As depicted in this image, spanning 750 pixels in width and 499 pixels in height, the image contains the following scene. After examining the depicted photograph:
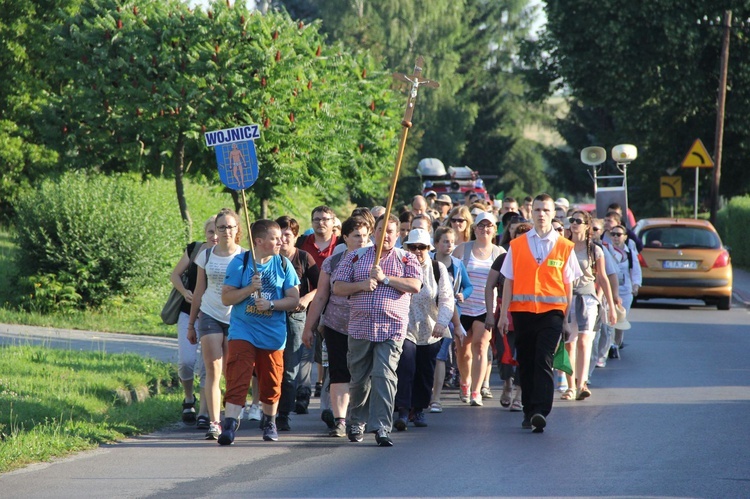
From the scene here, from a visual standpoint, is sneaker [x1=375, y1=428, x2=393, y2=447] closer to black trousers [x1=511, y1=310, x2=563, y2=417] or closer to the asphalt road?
the asphalt road

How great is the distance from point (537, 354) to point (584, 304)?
7.61 ft

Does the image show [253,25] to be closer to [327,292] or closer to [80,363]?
[80,363]

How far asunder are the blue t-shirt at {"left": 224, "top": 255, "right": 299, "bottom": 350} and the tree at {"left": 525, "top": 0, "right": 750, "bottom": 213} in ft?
103

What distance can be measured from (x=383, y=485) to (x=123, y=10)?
14.7 metres

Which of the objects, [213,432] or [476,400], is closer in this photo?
[213,432]

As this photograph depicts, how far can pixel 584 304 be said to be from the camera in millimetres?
12188

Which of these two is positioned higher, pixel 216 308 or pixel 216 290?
pixel 216 290

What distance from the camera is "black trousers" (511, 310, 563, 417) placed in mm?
9930

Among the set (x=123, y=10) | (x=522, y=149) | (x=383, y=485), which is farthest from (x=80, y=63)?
(x=522, y=149)

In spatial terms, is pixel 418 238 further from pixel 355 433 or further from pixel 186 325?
pixel 186 325

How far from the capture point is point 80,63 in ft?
66.3

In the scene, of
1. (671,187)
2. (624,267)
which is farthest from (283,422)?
(671,187)

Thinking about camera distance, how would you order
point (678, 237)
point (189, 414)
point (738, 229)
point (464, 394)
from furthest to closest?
point (738, 229) → point (678, 237) → point (464, 394) → point (189, 414)

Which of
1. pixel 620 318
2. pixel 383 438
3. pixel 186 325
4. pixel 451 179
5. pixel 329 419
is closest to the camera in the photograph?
pixel 383 438
